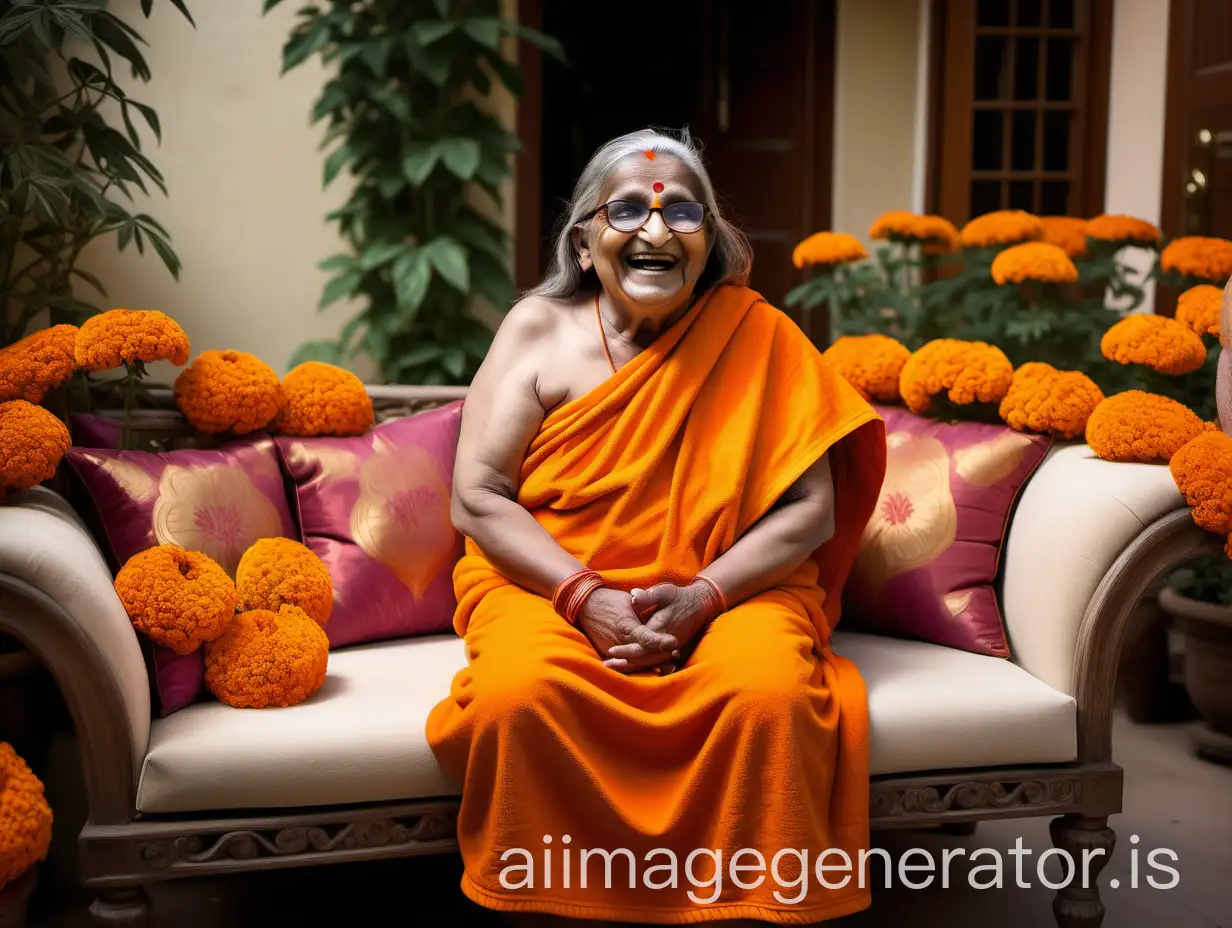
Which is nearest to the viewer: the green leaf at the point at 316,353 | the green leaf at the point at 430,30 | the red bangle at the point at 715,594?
the red bangle at the point at 715,594

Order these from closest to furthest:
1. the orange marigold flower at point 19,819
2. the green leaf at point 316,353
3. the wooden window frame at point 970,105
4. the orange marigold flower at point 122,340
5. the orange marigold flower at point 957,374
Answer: the orange marigold flower at point 19,819 → the orange marigold flower at point 122,340 → the orange marigold flower at point 957,374 → the green leaf at point 316,353 → the wooden window frame at point 970,105

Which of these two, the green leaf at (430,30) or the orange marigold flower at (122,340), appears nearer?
the orange marigold flower at (122,340)

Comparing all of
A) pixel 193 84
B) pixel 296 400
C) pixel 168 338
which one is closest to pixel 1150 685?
pixel 296 400

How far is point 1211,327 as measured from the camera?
7.75 ft

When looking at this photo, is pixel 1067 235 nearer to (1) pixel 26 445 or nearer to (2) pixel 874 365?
(2) pixel 874 365

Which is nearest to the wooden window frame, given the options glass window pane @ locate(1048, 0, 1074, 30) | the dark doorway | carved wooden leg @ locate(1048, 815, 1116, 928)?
glass window pane @ locate(1048, 0, 1074, 30)

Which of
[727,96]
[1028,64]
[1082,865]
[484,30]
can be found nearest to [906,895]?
[1082,865]

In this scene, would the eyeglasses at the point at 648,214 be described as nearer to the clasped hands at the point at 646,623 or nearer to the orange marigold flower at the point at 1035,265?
the clasped hands at the point at 646,623

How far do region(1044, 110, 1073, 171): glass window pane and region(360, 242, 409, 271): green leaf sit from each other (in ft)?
8.13

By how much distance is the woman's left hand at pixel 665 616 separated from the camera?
174 centimetres

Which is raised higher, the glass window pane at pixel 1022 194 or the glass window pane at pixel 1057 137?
the glass window pane at pixel 1057 137

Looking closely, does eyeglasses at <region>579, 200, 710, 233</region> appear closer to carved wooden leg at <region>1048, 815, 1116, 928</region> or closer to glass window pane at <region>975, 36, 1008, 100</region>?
carved wooden leg at <region>1048, 815, 1116, 928</region>

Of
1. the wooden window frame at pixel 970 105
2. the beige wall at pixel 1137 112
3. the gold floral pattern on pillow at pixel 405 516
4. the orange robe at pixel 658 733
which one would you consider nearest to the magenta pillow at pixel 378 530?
the gold floral pattern on pillow at pixel 405 516

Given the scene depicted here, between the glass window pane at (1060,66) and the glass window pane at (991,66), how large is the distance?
16cm
